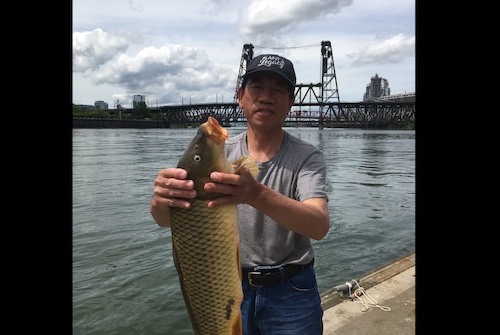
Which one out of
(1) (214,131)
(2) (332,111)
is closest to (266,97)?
(1) (214,131)

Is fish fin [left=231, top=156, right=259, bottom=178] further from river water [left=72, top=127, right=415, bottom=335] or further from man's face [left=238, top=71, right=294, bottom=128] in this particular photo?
river water [left=72, top=127, right=415, bottom=335]

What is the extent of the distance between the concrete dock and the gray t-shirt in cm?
193

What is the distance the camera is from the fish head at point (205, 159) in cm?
168

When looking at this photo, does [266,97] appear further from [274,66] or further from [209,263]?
[209,263]

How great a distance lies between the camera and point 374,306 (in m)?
4.21

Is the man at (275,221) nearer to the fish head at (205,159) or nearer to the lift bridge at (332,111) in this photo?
the fish head at (205,159)

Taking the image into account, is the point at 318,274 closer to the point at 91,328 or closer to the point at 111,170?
the point at 91,328

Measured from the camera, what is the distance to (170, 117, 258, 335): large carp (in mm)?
1691

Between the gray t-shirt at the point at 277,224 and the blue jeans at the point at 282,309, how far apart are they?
135 mm

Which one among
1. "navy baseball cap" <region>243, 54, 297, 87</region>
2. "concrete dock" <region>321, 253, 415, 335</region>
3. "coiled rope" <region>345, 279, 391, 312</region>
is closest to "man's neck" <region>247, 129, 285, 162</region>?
"navy baseball cap" <region>243, 54, 297, 87</region>

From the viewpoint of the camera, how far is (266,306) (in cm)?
220
